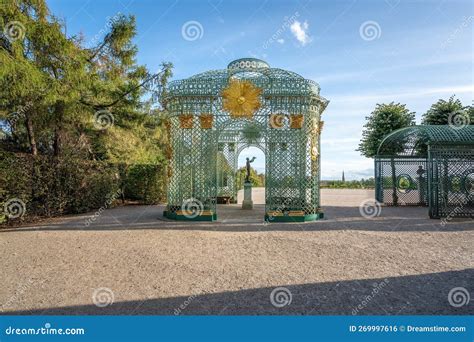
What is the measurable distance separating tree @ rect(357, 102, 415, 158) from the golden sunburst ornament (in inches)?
512

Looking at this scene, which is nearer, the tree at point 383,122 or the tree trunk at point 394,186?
the tree trunk at point 394,186

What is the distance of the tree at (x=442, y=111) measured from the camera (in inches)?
650

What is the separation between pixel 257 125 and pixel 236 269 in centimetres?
521

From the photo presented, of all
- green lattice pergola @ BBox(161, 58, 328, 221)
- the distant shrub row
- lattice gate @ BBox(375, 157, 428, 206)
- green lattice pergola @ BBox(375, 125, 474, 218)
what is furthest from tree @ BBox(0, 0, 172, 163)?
lattice gate @ BBox(375, 157, 428, 206)

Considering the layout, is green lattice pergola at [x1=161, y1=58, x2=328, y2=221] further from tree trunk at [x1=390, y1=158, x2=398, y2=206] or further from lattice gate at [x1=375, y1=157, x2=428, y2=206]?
lattice gate at [x1=375, y1=157, x2=428, y2=206]

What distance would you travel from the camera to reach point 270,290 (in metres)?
3.65

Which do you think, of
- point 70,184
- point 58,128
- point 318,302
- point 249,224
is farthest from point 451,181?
point 58,128

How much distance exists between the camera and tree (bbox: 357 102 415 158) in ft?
62.1

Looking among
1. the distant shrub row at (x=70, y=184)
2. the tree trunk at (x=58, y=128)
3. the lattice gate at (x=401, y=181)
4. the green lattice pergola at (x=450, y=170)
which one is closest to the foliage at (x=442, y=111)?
the lattice gate at (x=401, y=181)

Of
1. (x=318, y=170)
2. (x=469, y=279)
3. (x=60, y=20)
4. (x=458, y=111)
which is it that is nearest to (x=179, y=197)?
(x=318, y=170)

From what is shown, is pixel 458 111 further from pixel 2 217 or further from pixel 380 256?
pixel 2 217

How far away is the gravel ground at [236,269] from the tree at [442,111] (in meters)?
11.3

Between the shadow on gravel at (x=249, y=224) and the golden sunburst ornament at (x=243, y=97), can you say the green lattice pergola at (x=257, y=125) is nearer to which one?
the golden sunburst ornament at (x=243, y=97)

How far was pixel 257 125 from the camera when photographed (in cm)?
888
